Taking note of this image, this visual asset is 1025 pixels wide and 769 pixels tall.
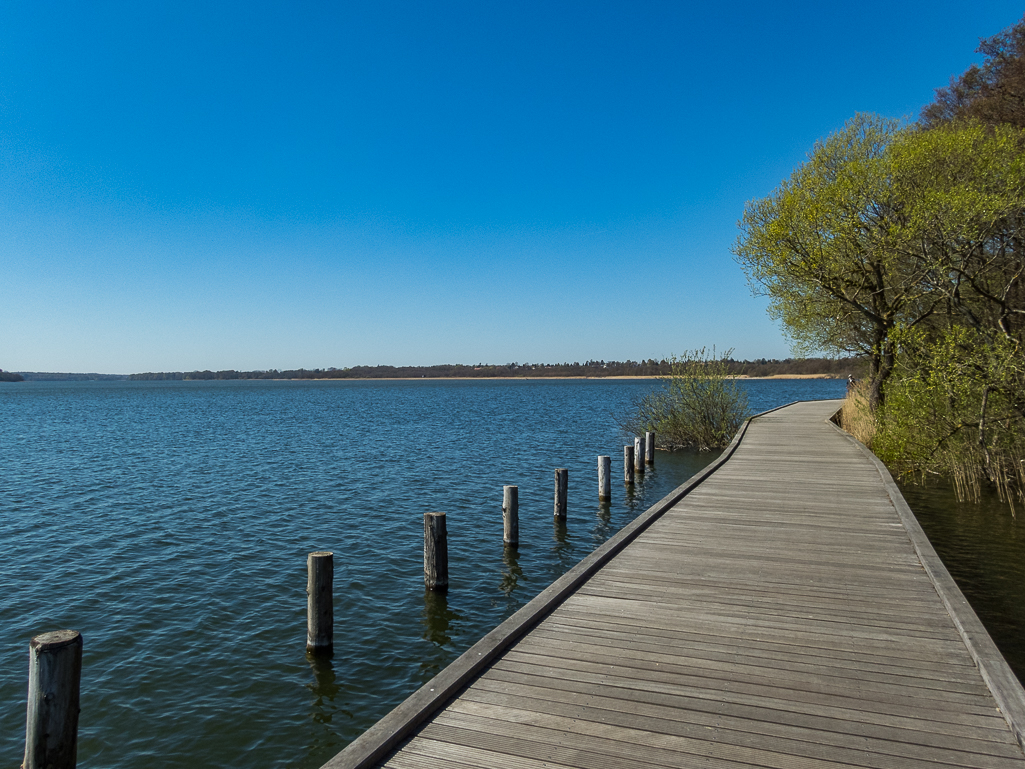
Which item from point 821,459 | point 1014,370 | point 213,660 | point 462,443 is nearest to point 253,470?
point 462,443

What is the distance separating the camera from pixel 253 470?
75.3ft

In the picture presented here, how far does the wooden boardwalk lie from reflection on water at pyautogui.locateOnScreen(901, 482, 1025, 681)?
4.58 feet

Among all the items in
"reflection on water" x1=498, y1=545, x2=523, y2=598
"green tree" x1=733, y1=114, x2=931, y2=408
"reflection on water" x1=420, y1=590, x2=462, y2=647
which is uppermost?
"green tree" x1=733, y1=114, x2=931, y2=408

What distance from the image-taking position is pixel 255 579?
10836mm

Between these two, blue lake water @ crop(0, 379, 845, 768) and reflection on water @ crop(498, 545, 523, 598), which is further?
reflection on water @ crop(498, 545, 523, 598)

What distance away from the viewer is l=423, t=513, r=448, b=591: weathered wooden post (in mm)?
9578

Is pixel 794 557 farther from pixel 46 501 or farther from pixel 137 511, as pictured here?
pixel 46 501

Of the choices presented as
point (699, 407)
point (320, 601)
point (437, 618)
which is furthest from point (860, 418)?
point (320, 601)

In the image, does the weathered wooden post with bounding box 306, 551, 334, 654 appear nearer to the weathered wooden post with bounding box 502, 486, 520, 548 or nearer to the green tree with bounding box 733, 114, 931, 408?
the weathered wooden post with bounding box 502, 486, 520, 548

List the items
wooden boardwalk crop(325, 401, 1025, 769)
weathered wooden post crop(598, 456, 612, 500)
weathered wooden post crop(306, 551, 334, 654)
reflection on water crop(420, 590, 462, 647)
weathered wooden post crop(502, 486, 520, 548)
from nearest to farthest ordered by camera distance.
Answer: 1. wooden boardwalk crop(325, 401, 1025, 769)
2. weathered wooden post crop(306, 551, 334, 654)
3. reflection on water crop(420, 590, 462, 647)
4. weathered wooden post crop(502, 486, 520, 548)
5. weathered wooden post crop(598, 456, 612, 500)

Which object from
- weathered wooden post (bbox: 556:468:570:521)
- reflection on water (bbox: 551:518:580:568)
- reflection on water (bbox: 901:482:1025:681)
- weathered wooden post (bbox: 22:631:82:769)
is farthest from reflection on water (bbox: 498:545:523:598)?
reflection on water (bbox: 901:482:1025:681)

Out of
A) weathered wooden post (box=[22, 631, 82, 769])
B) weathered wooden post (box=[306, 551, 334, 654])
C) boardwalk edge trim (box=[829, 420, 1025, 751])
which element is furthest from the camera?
weathered wooden post (box=[306, 551, 334, 654])

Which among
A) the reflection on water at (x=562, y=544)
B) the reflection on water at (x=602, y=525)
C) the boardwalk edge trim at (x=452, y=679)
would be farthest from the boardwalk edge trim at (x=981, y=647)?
the reflection on water at (x=602, y=525)

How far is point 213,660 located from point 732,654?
6.16m
